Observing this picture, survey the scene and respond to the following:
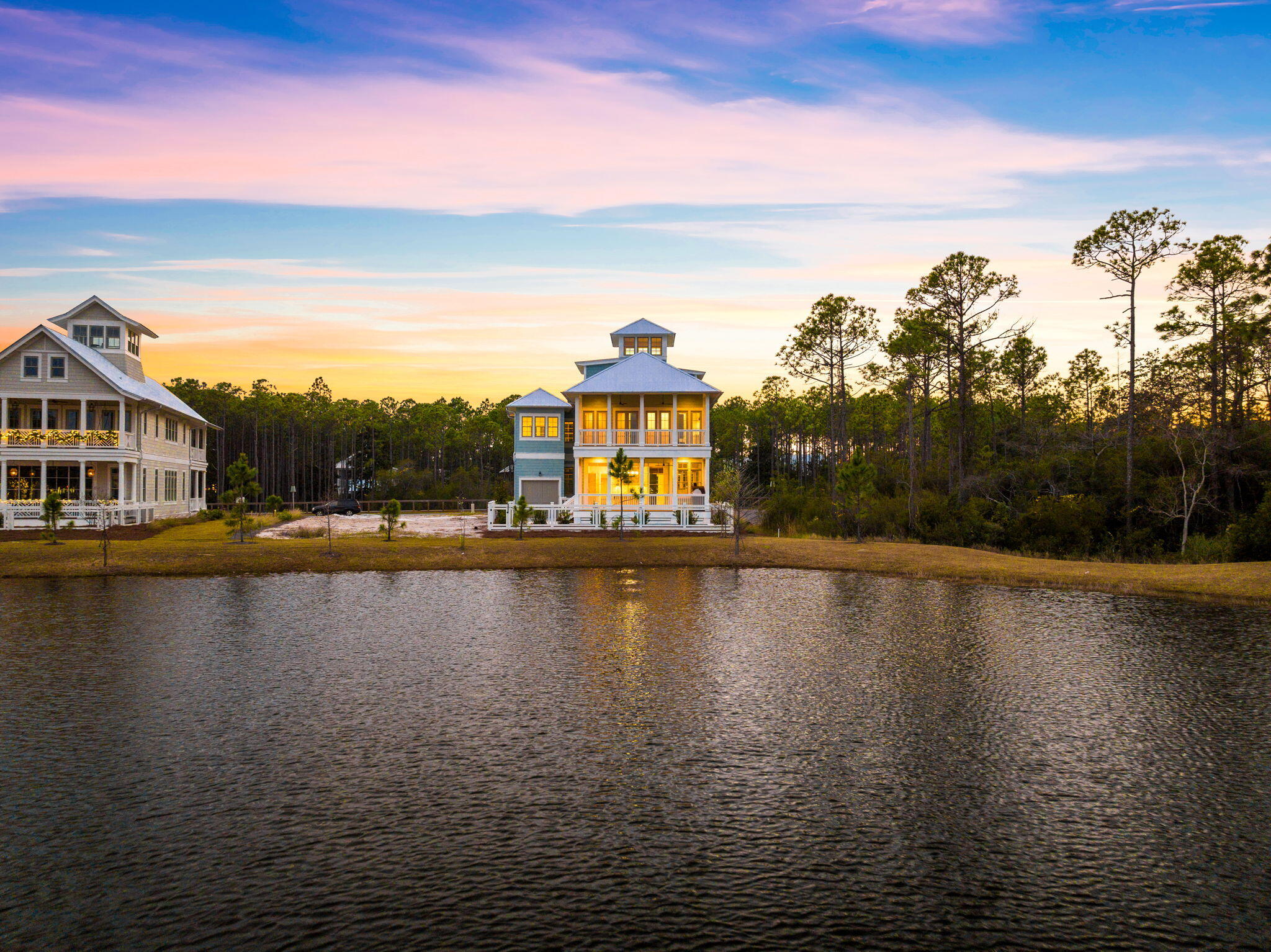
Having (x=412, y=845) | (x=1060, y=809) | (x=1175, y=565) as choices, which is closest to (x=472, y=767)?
(x=412, y=845)

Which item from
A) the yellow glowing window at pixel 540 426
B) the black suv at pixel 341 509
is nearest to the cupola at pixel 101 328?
the black suv at pixel 341 509

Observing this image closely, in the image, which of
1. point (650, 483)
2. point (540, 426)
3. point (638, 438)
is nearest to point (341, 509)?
point (540, 426)

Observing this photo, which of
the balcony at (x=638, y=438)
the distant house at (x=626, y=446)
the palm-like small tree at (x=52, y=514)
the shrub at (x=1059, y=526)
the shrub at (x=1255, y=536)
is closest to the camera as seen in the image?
the shrub at (x=1255, y=536)

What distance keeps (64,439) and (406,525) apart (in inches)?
690

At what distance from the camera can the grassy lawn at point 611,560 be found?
A: 89.7 ft

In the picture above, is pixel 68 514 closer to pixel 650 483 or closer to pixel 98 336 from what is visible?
pixel 98 336

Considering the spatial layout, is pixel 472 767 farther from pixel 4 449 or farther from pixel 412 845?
pixel 4 449

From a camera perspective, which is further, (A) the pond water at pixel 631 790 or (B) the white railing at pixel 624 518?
(B) the white railing at pixel 624 518

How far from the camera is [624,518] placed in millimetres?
43688

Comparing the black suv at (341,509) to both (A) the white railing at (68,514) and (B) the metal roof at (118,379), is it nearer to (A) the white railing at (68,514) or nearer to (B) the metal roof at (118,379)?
(B) the metal roof at (118,379)

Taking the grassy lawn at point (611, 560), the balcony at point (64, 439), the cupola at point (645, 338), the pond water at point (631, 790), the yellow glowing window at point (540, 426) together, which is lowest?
the pond water at point (631, 790)

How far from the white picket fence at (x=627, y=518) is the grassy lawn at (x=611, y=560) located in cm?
422

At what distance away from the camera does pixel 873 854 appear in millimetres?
7754

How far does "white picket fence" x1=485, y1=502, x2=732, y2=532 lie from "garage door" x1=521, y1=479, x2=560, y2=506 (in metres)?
8.25
